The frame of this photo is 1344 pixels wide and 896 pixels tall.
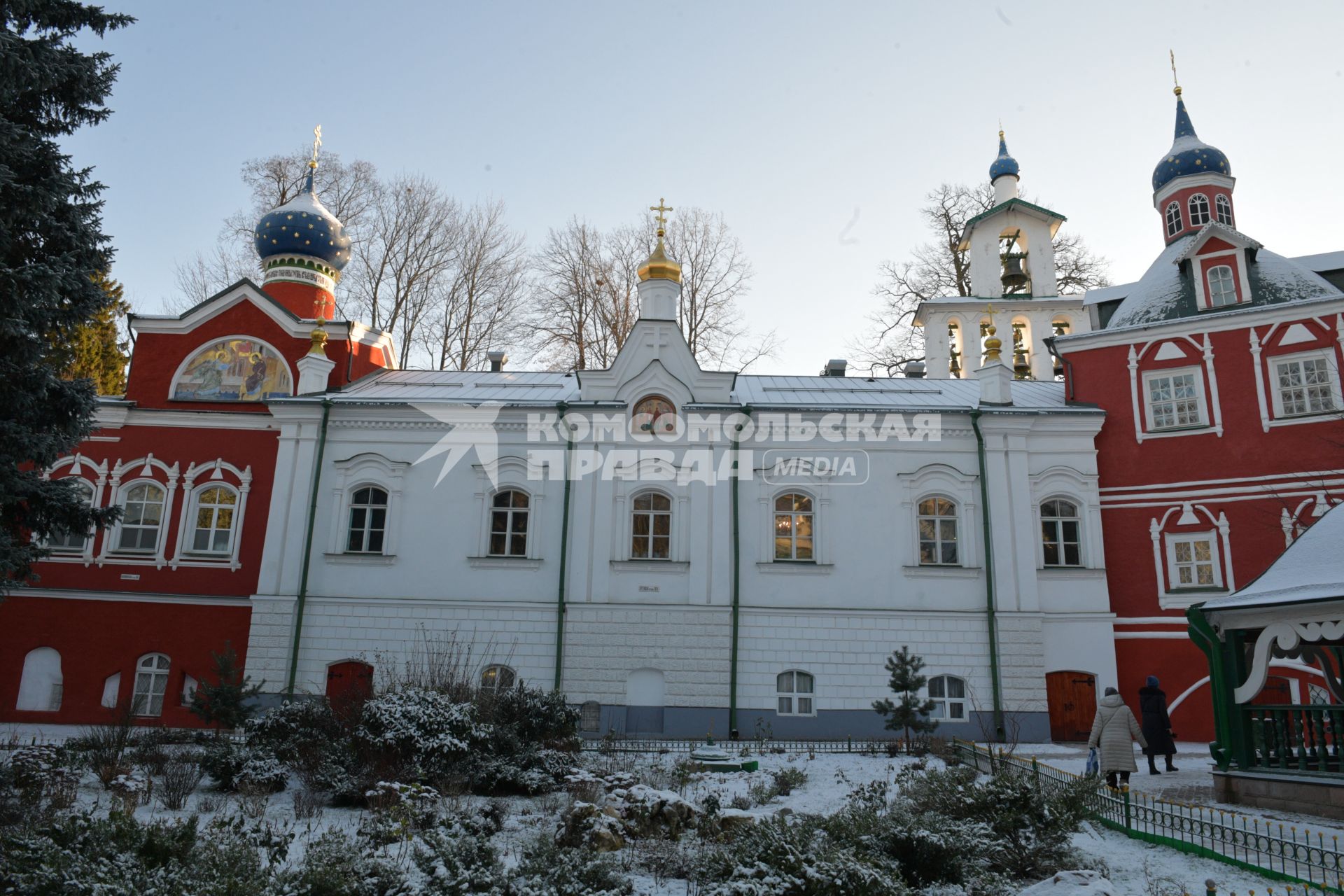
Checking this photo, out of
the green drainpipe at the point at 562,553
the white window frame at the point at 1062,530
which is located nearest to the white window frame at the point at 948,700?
the white window frame at the point at 1062,530

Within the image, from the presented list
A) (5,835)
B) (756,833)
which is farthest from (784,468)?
(5,835)

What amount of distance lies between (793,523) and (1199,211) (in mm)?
12955

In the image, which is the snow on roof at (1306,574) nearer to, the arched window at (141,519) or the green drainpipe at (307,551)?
the green drainpipe at (307,551)

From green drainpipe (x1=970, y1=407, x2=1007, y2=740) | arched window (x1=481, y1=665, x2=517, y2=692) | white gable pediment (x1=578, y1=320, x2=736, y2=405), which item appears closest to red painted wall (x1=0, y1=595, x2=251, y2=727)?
arched window (x1=481, y1=665, x2=517, y2=692)

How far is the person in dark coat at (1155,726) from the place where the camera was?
12.3m

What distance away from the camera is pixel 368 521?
56.7ft

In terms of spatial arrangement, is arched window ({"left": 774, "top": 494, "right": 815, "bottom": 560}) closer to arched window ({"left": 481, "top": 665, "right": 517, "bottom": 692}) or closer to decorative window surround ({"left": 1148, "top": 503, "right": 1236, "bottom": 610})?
arched window ({"left": 481, "top": 665, "right": 517, "bottom": 692})

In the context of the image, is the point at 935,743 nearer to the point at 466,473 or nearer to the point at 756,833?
the point at 756,833

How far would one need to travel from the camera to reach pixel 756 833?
22.4 ft

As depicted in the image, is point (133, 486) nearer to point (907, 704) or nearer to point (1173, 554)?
point (907, 704)

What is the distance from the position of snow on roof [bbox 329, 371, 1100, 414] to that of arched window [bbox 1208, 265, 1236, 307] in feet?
10.7

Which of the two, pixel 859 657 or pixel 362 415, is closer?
pixel 859 657

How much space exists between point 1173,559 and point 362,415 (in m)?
15.4

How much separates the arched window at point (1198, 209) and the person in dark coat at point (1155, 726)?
533 inches
